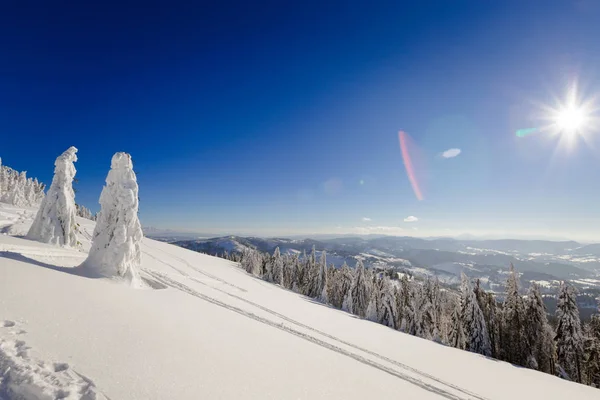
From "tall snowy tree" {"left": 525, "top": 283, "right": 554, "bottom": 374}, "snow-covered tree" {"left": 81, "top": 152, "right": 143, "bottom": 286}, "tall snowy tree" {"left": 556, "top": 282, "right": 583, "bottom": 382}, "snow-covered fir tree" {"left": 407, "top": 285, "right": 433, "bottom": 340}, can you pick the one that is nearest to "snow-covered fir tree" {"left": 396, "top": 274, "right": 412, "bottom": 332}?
"snow-covered fir tree" {"left": 407, "top": 285, "right": 433, "bottom": 340}

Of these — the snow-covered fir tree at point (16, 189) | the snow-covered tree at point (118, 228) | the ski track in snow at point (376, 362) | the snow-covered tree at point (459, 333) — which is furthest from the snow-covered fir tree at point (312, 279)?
the snow-covered fir tree at point (16, 189)

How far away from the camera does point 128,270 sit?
16156 millimetres

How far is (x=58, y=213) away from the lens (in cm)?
2303

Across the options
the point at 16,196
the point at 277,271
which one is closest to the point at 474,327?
the point at 277,271

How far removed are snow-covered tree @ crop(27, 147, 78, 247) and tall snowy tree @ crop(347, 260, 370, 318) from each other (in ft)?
156

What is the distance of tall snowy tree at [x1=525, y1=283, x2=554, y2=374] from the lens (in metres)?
34.4

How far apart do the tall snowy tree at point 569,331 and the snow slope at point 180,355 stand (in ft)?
62.4

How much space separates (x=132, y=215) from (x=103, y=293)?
541 cm

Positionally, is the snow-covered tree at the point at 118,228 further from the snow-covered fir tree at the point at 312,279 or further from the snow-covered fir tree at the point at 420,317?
the snow-covered fir tree at the point at 312,279

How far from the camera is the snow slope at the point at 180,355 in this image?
6367 millimetres

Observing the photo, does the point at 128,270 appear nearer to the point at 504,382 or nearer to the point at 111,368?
the point at 111,368

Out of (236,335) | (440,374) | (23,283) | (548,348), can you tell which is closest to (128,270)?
(23,283)

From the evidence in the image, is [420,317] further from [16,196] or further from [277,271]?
[16,196]

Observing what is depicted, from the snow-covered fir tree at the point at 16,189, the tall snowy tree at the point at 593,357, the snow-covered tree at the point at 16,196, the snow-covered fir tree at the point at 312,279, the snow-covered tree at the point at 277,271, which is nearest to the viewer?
the tall snowy tree at the point at 593,357
